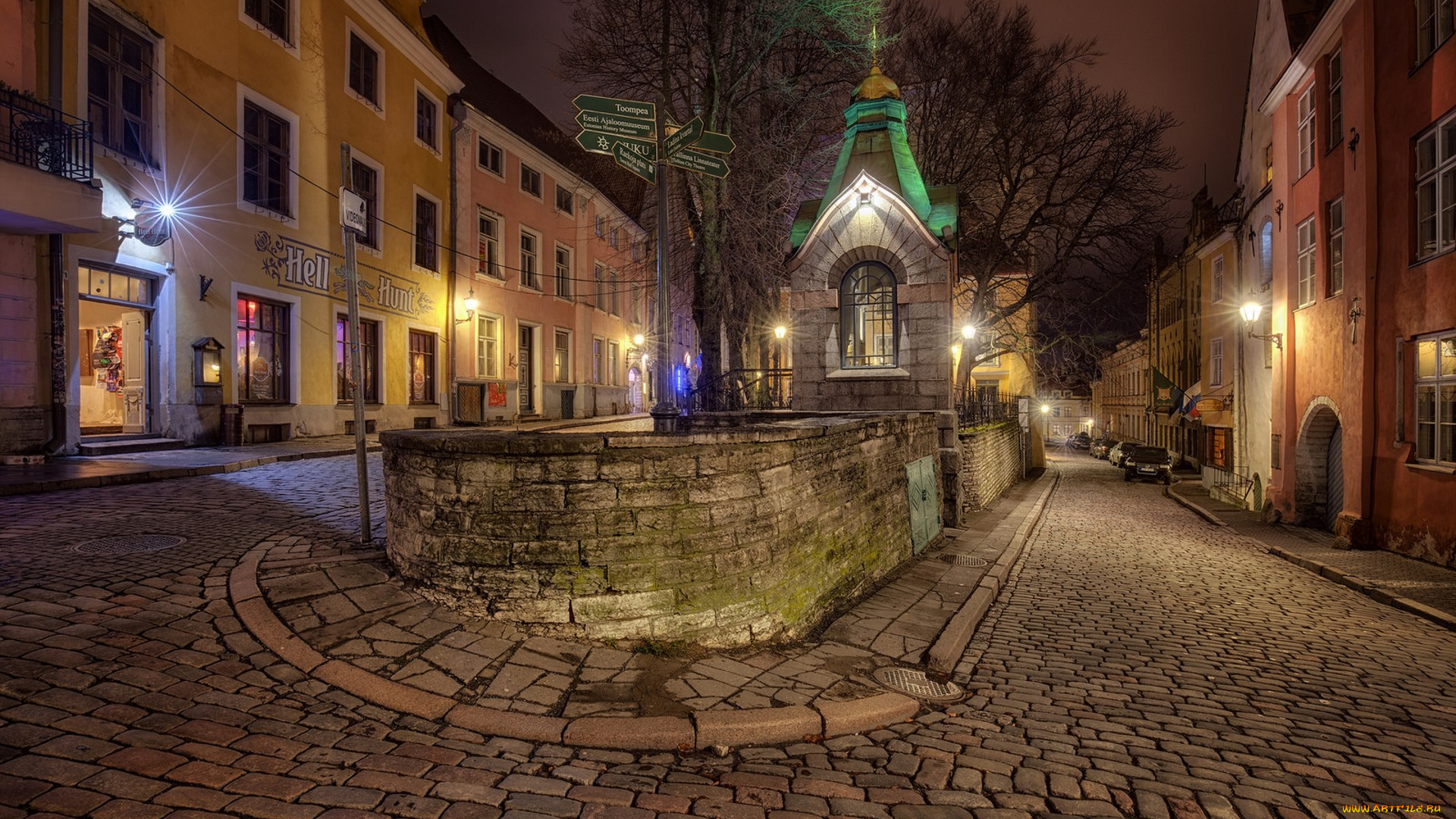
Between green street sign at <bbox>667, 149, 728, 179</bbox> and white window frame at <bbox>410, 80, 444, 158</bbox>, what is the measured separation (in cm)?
1716

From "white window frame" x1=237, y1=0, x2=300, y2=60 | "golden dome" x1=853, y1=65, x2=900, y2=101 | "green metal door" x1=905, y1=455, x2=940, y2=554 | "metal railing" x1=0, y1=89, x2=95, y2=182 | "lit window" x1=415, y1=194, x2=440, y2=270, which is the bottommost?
"green metal door" x1=905, y1=455, x2=940, y2=554

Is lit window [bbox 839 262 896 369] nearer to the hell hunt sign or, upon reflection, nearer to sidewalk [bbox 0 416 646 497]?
sidewalk [bbox 0 416 646 497]

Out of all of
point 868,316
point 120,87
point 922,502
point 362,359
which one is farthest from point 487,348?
point 922,502

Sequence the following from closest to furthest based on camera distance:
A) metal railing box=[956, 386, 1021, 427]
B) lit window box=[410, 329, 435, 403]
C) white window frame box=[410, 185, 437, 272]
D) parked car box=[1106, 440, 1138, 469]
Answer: metal railing box=[956, 386, 1021, 427] < white window frame box=[410, 185, 437, 272] < lit window box=[410, 329, 435, 403] < parked car box=[1106, 440, 1138, 469]

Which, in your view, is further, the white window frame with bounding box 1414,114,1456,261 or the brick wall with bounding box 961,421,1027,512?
the brick wall with bounding box 961,421,1027,512

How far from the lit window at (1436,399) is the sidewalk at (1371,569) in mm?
1688

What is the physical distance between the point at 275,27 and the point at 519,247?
35.7 ft

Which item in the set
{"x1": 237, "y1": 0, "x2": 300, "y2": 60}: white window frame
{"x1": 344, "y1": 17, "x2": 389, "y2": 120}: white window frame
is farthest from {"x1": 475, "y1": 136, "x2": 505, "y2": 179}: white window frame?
{"x1": 237, "y1": 0, "x2": 300, "y2": 60}: white window frame

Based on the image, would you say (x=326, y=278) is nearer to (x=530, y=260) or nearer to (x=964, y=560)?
(x=530, y=260)

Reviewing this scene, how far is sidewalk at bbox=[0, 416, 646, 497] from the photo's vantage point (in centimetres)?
888

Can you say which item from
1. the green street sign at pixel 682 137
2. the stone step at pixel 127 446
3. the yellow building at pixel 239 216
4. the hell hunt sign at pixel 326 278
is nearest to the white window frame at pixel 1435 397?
the green street sign at pixel 682 137

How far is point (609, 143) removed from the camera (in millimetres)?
6914

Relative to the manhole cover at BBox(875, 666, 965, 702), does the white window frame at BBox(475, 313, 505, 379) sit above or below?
above

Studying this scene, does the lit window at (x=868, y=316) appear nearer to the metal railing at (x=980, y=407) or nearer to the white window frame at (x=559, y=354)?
the metal railing at (x=980, y=407)
